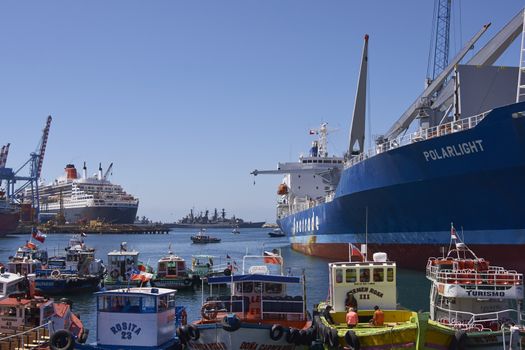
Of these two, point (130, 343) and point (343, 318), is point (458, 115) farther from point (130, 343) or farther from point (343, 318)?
point (130, 343)

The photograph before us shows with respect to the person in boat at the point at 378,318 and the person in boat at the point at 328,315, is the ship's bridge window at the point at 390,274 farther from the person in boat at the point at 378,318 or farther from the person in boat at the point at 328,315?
the person in boat at the point at 328,315

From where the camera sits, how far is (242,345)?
19969 millimetres

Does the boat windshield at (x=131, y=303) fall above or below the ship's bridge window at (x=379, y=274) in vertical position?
below

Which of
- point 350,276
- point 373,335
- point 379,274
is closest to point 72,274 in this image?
point 350,276

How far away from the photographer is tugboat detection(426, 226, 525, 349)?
63.1ft

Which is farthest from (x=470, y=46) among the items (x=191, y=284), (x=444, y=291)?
(x=444, y=291)

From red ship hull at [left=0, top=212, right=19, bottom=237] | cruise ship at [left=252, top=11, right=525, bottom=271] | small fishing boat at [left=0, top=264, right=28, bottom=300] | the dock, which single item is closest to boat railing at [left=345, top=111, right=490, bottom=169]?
cruise ship at [left=252, top=11, right=525, bottom=271]

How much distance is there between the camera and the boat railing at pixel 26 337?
20.0 meters

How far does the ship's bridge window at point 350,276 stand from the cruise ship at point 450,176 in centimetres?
318

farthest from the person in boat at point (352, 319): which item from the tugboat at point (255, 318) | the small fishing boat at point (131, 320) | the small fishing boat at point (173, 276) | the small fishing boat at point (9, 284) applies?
the small fishing boat at point (173, 276)

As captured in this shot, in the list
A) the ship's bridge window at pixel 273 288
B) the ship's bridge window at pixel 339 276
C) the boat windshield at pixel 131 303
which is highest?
the ship's bridge window at pixel 339 276

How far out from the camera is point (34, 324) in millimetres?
21844

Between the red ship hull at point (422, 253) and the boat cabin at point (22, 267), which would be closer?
the red ship hull at point (422, 253)

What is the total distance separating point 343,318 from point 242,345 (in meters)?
4.38
